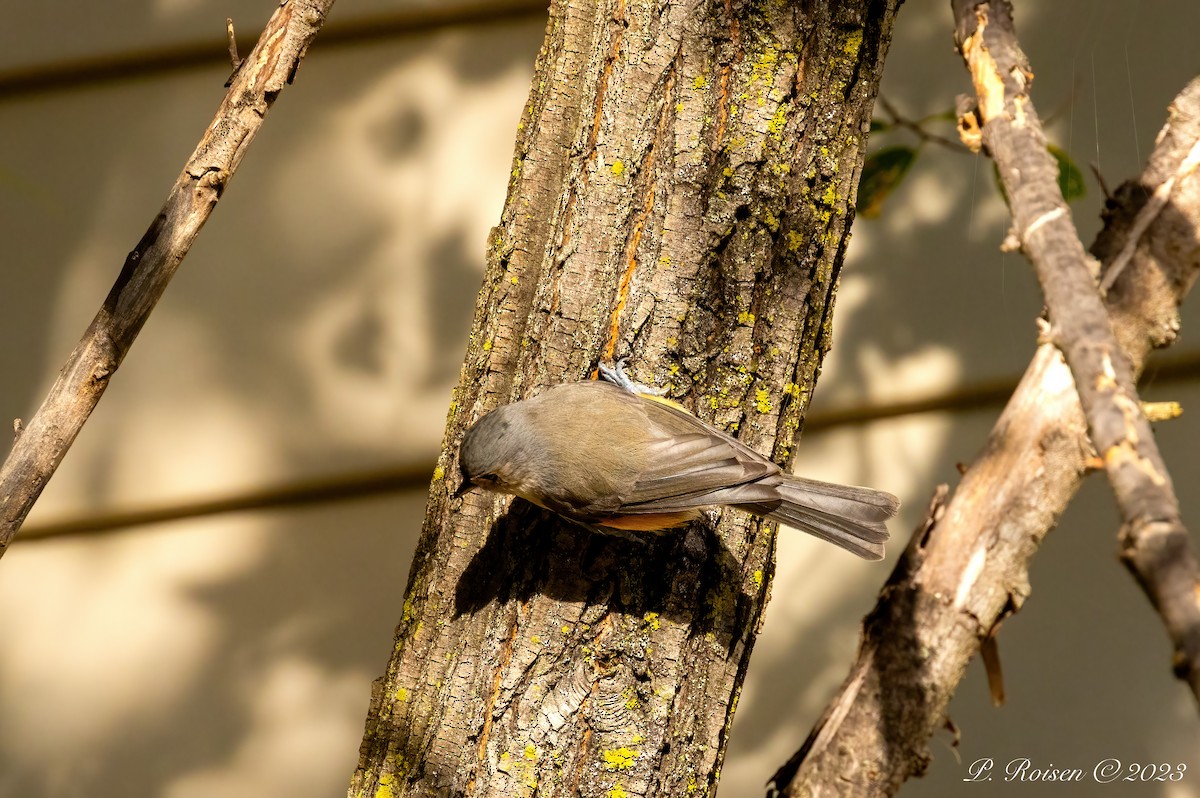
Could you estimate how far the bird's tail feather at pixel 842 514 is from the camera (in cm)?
229

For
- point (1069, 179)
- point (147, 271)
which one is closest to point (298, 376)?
point (147, 271)

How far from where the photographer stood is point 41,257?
164 inches

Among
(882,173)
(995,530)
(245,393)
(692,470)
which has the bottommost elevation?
(995,530)

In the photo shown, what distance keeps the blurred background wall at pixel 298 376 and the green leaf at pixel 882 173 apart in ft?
2.22

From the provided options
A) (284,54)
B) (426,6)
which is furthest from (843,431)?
(284,54)

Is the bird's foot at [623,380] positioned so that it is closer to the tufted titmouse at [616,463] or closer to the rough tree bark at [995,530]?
the tufted titmouse at [616,463]

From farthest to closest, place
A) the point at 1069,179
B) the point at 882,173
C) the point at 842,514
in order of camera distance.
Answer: the point at 882,173
the point at 1069,179
the point at 842,514

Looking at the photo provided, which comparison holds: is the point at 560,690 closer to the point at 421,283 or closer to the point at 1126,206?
the point at 1126,206

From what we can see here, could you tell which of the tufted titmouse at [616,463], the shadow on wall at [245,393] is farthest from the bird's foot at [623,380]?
the shadow on wall at [245,393]

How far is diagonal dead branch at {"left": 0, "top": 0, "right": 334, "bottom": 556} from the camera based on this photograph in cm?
192

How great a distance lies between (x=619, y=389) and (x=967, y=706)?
2.56 metres

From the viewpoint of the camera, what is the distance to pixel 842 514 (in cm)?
239

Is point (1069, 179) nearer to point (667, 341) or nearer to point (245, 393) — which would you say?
point (667, 341)

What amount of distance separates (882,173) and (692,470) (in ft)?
5.28
